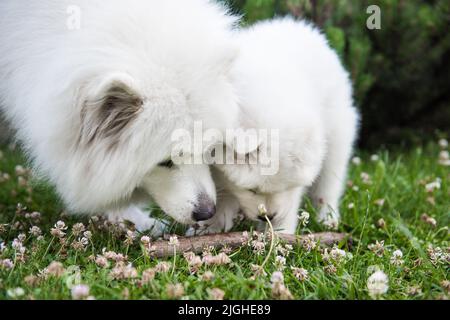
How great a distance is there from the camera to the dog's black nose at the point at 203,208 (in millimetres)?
2713

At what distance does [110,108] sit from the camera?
2502 mm

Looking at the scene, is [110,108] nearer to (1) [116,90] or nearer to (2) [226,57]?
(1) [116,90]

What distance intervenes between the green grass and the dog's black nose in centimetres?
22

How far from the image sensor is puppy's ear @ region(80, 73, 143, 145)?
2352mm

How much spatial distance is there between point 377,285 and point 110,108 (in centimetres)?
133

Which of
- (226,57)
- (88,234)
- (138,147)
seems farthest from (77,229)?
(226,57)

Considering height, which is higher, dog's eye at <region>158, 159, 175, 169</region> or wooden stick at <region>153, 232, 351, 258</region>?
dog's eye at <region>158, 159, 175, 169</region>

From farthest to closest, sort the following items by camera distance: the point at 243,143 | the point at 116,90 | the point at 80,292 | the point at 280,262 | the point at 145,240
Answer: the point at 243,143 < the point at 145,240 < the point at 280,262 < the point at 116,90 < the point at 80,292

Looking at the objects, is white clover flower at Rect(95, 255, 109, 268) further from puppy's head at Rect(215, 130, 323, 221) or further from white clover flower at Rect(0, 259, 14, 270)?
puppy's head at Rect(215, 130, 323, 221)

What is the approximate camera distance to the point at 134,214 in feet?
12.3

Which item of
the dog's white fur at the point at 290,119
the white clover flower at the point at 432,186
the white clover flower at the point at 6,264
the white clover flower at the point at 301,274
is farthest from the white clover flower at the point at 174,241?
the white clover flower at the point at 432,186

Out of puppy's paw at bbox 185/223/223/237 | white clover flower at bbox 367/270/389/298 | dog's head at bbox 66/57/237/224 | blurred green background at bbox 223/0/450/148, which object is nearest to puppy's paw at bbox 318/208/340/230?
puppy's paw at bbox 185/223/223/237

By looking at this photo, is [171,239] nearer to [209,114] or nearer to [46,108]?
[209,114]

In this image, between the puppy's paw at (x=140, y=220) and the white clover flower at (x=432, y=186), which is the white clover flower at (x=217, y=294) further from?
the white clover flower at (x=432, y=186)
